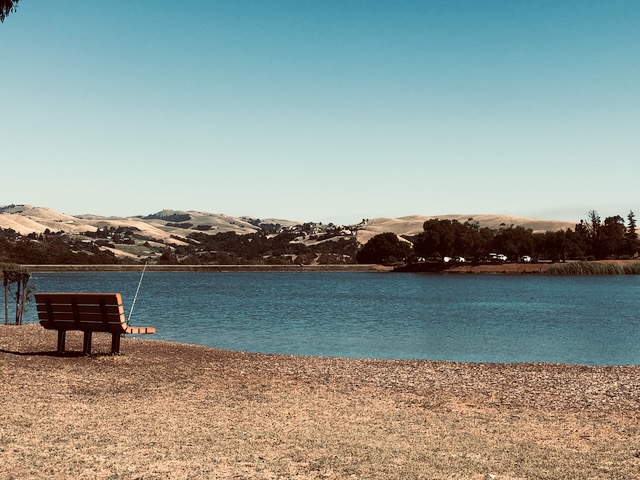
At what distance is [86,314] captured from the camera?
2503 cm

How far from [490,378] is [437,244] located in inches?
→ 6633

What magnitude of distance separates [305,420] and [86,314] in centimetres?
1219

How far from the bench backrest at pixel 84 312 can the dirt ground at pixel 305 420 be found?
1188 millimetres

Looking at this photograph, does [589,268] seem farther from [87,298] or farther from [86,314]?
[87,298]

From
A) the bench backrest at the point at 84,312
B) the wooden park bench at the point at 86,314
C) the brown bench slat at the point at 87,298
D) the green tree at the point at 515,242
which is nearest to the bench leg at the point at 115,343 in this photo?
the wooden park bench at the point at 86,314

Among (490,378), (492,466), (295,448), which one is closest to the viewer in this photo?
(492,466)

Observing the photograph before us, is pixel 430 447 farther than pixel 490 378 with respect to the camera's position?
No

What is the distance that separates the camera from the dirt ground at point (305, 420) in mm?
11648

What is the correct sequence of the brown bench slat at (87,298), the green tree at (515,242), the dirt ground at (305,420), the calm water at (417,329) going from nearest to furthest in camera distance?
the dirt ground at (305,420), the brown bench slat at (87,298), the calm water at (417,329), the green tree at (515,242)

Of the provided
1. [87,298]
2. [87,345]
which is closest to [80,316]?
[87,298]

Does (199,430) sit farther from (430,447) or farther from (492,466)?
(492,466)

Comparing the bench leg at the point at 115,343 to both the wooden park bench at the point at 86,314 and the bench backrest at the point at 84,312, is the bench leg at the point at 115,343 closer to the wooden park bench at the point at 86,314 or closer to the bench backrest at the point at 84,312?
the wooden park bench at the point at 86,314

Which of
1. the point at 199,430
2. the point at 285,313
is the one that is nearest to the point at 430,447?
the point at 199,430

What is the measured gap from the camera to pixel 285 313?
2643 inches
